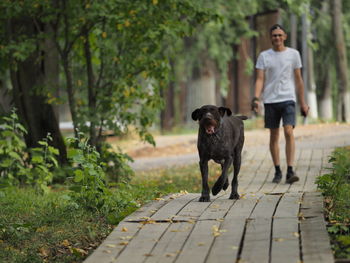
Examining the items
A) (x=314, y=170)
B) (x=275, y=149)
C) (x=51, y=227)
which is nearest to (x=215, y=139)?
(x=51, y=227)

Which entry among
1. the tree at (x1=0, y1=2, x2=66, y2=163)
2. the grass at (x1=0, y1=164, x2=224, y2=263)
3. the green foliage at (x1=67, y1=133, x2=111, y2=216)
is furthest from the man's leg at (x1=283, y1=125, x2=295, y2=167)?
the tree at (x1=0, y1=2, x2=66, y2=163)

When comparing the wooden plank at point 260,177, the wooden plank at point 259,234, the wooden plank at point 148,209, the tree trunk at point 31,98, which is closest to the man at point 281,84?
the wooden plank at point 260,177

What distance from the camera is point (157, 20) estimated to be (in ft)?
42.7

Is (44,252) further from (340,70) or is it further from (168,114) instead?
(168,114)

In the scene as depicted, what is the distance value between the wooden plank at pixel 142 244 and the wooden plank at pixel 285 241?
99 centimetres

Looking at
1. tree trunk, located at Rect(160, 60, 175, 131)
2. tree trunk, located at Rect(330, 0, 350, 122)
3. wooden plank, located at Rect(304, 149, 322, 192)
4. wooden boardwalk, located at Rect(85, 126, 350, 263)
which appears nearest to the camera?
wooden boardwalk, located at Rect(85, 126, 350, 263)

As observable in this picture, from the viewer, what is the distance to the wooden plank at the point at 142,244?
592 cm

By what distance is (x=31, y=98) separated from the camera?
557 inches

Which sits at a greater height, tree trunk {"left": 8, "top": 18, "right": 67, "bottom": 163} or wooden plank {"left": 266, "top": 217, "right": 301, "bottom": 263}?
tree trunk {"left": 8, "top": 18, "right": 67, "bottom": 163}

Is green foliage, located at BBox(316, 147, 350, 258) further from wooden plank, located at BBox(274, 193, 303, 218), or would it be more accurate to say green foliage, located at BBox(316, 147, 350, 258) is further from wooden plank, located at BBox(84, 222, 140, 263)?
wooden plank, located at BBox(84, 222, 140, 263)

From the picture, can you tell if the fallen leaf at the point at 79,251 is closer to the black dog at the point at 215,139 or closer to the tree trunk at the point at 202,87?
the black dog at the point at 215,139

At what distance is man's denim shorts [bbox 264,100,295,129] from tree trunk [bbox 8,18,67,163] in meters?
4.53

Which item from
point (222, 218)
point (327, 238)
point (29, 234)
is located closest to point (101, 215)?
point (29, 234)

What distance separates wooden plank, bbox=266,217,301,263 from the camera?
5.61 m
